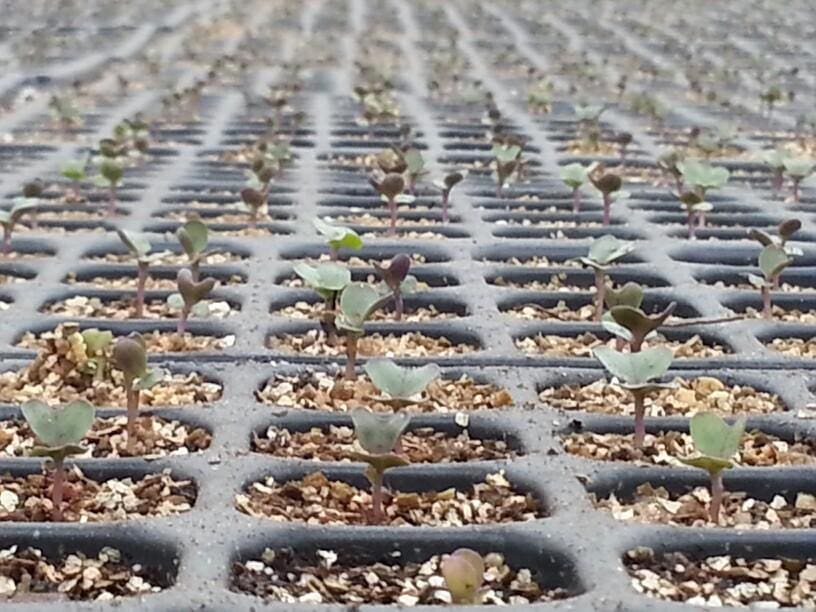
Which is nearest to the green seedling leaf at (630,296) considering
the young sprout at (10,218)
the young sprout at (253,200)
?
the young sprout at (253,200)

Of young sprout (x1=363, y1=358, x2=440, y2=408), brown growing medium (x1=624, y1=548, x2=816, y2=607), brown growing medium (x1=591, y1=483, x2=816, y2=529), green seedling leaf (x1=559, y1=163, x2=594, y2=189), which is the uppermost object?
young sprout (x1=363, y1=358, x2=440, y2=408)

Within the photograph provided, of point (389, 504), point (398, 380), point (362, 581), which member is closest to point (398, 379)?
point (398, 380)

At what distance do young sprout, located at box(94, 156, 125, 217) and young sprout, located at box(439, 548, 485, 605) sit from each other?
1342 millimetres

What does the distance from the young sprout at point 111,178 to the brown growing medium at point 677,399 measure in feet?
3.33

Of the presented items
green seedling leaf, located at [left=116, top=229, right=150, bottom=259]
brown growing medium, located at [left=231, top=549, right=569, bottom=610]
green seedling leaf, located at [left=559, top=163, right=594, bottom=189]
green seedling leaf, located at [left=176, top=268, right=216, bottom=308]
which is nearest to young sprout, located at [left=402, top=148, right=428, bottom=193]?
green seedling leaf, located at [left=559, top=163, right=594, bottom=189]

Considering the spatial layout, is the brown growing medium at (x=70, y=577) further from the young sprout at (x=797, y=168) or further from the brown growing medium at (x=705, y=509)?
the young sprout at (x=797, y=168)

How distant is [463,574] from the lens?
2.78ft

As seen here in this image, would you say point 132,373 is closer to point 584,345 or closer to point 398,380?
point 398,380

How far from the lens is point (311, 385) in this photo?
1305 millimetres

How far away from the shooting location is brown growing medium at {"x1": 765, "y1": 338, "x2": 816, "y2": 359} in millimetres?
1430

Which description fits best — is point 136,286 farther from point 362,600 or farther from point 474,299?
point 362,600

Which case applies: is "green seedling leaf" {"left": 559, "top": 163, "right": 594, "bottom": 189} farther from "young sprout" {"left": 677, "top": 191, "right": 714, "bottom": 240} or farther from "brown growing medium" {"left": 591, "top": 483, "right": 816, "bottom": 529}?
"brown growing medium" {"left": 591, "top": 483, "right": 816, "bottom": 529}

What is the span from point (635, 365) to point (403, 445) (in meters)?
0.23

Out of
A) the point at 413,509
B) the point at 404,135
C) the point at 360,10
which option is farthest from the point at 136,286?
the point at 360,10
